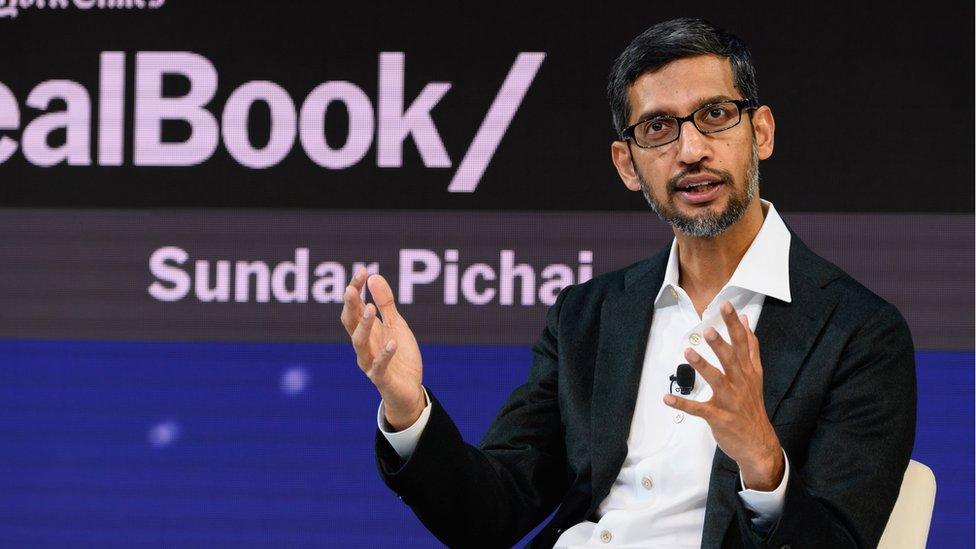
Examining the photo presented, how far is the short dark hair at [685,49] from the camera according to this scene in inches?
88.7

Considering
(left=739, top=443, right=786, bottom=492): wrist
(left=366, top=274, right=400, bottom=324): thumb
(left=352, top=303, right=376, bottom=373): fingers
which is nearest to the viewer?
(left=739, top=443, right=786, bottom=492): wrist

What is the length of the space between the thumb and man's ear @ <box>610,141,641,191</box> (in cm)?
55

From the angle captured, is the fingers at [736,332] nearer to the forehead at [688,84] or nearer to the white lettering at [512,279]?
the forehead at [688,84]

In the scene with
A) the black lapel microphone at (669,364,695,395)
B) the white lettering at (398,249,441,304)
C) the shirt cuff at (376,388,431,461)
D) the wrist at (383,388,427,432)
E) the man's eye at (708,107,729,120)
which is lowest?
the white lettering at (398,249,441,304)

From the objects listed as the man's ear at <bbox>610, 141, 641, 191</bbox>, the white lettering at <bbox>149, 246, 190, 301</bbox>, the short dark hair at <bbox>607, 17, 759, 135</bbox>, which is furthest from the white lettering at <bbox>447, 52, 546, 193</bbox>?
the short dark hair at <bbox>607, 17, 759, 135</bbox>

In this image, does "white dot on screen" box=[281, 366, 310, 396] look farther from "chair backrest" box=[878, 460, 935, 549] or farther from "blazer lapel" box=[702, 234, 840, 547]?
"chair backrest" box=[878, 460, 935, 549]

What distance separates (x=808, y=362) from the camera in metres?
2.08

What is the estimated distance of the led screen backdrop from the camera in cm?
358

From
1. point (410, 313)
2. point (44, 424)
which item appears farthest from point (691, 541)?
point (44, 424)

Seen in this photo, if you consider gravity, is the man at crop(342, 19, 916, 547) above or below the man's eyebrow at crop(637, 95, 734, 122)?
Result: below

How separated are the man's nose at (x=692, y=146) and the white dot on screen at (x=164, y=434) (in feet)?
6.98

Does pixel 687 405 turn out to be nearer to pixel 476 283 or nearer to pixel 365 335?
pixel 365 335

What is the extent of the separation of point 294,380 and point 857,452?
83.5 inches

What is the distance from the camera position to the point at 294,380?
3.75 meters
